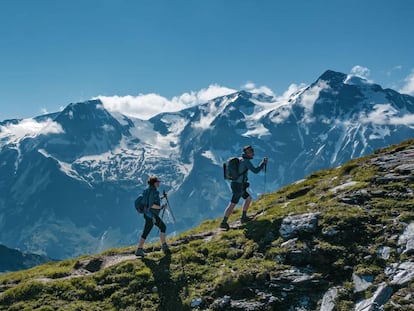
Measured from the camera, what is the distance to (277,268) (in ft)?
57.7

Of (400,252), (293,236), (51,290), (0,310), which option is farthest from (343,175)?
(0,310)

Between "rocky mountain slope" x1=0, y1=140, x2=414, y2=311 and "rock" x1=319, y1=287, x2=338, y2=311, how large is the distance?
36 millimetres

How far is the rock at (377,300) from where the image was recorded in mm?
14523

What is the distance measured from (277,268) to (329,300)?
252 cm

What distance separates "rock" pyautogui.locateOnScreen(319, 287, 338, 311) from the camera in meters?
15.3

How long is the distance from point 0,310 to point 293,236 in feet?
38.0

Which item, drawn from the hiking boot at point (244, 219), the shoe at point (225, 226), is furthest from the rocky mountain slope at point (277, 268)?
the hiking boot at point (244, 219)

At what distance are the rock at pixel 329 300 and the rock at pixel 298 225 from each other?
143 inches

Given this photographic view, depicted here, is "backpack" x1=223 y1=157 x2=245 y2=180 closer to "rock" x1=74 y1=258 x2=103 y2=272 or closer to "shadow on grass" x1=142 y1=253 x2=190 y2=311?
"shadow on grass" x1=142 y1=253 x2=190 y2=311

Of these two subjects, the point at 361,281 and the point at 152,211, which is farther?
the point at 152,211

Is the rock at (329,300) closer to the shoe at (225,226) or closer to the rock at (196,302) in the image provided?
the rock at (196,302)

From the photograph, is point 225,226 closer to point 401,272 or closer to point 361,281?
point 361,281

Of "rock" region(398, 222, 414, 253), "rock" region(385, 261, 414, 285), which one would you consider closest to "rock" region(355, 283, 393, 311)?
"rock" region(385, 261, 414, 285)

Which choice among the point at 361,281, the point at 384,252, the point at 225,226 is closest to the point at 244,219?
the point at 225,226
